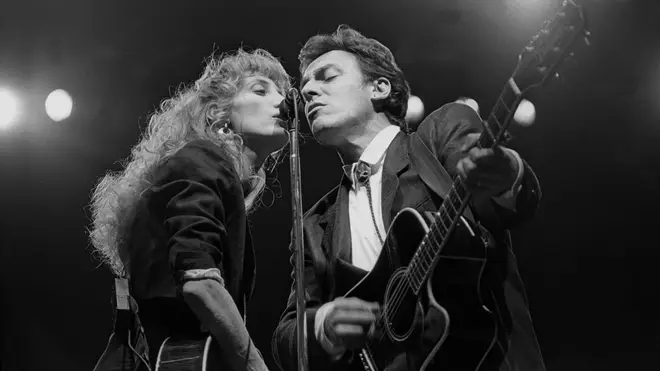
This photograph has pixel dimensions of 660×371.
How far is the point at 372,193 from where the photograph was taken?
2539 mm

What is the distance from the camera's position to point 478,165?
182cm

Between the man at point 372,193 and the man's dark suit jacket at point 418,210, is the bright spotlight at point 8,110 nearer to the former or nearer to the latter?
the man at point 372,193

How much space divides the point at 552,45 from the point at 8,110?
2.90 m

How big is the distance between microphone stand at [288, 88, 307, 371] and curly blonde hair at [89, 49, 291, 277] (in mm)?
640

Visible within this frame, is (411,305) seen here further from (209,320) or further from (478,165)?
(209,320)

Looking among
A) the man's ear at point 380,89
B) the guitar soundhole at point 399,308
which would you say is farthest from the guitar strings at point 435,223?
the man's ear at point 380,89

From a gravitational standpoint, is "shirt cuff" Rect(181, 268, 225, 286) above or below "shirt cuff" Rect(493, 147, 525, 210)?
below

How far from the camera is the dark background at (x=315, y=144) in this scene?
3.16 metres

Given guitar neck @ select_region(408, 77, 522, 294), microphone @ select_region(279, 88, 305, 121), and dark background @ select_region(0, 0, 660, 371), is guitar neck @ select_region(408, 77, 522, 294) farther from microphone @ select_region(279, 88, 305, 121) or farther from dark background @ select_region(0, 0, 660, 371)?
dark background @ select_region(0, 0, 660, 371)

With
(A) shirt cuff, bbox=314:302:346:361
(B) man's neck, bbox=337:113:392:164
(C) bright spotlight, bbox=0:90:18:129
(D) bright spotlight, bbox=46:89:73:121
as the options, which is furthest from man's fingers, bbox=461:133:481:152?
(C) bright spotlight, bbox=0:90:18:129

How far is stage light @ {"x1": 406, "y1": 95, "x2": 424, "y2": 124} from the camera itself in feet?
10.9

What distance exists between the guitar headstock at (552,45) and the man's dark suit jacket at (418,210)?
33 cm

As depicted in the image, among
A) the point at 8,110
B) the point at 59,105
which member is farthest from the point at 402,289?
the point at 8,110

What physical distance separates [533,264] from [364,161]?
1145 mm
